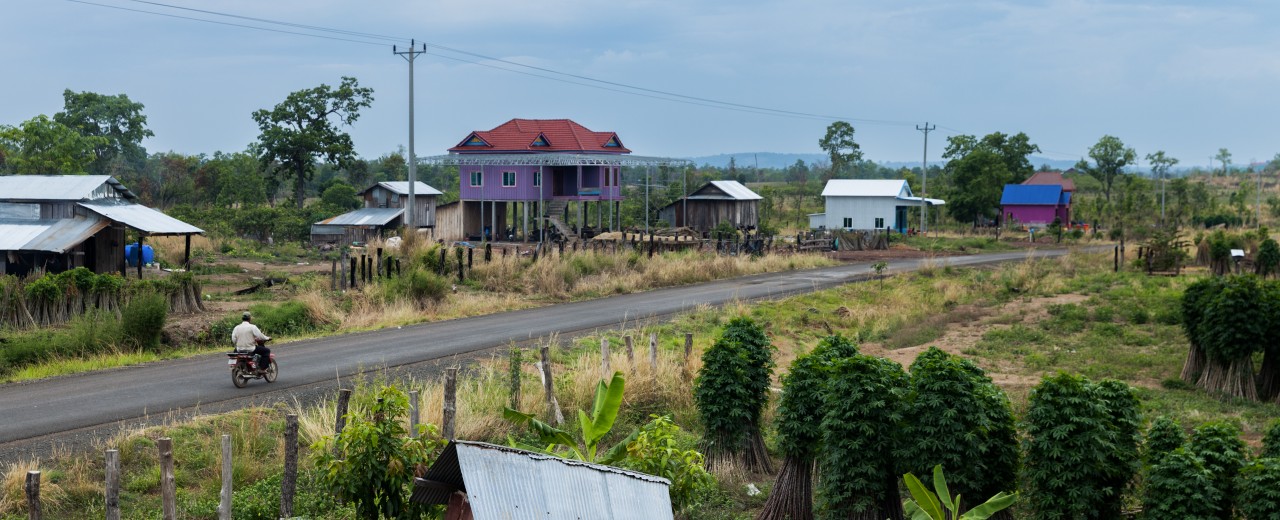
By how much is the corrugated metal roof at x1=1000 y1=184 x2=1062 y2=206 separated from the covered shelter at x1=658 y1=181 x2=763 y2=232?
1988 cm

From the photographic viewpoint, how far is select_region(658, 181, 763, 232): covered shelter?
199 feet

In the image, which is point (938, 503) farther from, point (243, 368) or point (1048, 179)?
point (1048, 179)

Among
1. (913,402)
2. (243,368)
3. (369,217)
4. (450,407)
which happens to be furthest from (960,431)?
(369,217)

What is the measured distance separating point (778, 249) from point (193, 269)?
2424 cm

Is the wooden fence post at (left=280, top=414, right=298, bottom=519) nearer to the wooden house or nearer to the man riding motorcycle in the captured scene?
the man riding motorcycle

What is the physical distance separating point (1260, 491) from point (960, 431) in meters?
2.52

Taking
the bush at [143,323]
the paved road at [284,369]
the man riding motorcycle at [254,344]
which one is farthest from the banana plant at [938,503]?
the bush at [143,323]

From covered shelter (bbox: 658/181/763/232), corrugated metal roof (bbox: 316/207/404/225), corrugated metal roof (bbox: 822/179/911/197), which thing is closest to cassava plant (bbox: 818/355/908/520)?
corrugated metal roof (bbox: 316/207/404/225)

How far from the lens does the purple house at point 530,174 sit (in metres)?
52.1

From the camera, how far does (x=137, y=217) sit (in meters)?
33.6

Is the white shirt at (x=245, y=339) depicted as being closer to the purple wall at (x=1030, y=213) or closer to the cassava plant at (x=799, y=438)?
the cassava plant at (x=799, y=438)

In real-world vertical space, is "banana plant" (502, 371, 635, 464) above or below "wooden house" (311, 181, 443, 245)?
below

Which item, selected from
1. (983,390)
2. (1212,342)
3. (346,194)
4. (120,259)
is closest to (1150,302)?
(1212,342)

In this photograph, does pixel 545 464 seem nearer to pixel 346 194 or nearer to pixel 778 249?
pixel 778 249
